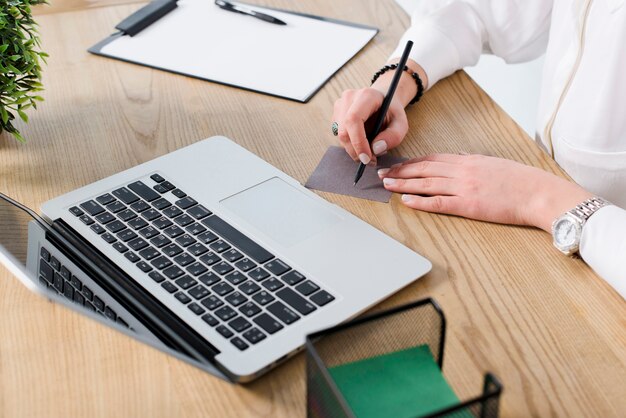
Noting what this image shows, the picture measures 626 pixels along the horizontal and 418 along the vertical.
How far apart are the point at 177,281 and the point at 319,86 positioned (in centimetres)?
49

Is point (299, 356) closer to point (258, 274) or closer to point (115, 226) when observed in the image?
point (258, 274)

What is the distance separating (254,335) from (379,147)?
0.37m

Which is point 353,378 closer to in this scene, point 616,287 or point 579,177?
point 616,287

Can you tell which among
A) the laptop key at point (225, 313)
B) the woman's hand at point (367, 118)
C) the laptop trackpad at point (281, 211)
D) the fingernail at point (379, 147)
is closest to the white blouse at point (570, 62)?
the woman's hand at point (367, 118)

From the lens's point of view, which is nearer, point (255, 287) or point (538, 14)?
point (255, 287)

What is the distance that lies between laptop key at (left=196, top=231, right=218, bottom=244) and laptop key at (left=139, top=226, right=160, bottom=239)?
0.16 ft

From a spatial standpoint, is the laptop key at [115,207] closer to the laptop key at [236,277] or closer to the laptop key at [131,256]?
the laptop key at [131,256]

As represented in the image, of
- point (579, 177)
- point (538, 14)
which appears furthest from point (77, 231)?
point (538, 14)

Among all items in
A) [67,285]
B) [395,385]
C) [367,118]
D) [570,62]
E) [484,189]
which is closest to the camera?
[395,385]

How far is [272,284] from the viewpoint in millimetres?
704

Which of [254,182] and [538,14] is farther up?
[538,14]

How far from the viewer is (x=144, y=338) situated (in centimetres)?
63

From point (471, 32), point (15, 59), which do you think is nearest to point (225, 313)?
point (15, 59)

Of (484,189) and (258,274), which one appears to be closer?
(258,274)
